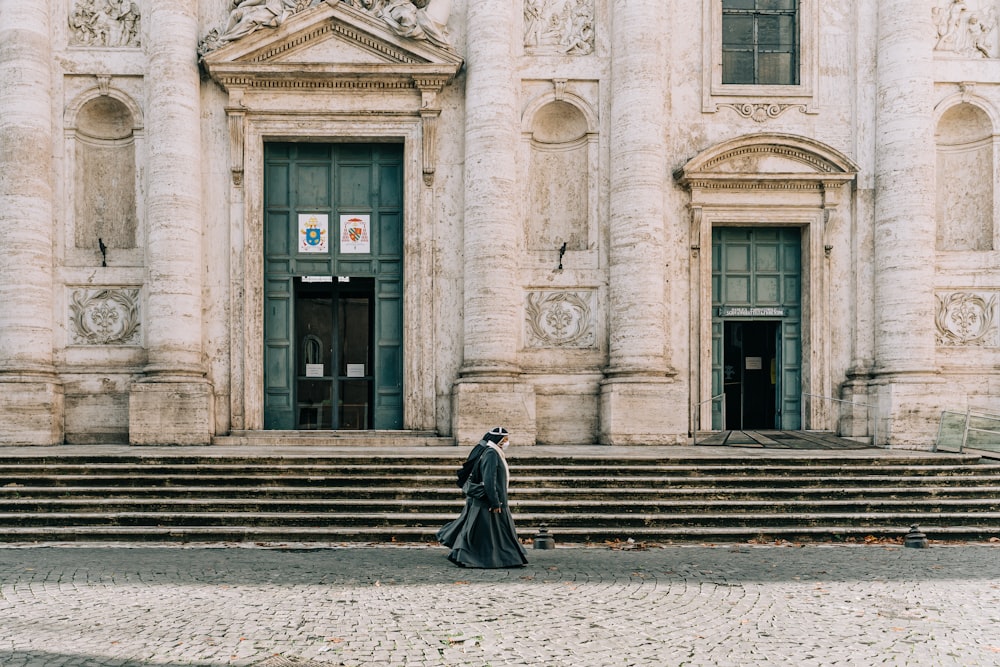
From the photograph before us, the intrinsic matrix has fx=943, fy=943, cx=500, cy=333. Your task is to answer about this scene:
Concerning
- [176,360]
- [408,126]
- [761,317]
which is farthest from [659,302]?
[176,360]

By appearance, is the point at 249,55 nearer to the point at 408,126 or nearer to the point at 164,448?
the point at 408,126

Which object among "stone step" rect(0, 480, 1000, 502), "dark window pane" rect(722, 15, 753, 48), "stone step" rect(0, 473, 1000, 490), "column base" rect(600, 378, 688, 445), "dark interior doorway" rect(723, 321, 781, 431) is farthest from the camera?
"dark interior doorway" rect(723, 321, 781, 431)

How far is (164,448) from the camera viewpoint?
16.0m

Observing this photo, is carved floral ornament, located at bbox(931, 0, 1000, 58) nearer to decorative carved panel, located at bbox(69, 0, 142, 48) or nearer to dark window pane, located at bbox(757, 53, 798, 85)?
dark window pane, located at bbox(757, 53, 798, 85)

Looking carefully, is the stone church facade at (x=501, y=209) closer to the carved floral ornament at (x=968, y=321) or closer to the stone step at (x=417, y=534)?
the carved floral ornament at (x=968, y=321)

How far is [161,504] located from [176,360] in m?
5.23

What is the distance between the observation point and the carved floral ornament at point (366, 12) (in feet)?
58.1

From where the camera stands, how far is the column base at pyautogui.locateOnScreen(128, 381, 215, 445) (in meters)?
16.6

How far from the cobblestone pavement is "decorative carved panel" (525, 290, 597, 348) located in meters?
7.43

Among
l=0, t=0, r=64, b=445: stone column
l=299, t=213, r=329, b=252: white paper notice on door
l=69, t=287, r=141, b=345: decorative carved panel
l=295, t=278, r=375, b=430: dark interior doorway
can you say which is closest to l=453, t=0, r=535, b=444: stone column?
l=295, t=278, r=375, b=430: dark interior doorway

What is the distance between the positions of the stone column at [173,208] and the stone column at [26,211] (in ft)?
5.96

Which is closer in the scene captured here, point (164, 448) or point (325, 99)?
point (164, 448)

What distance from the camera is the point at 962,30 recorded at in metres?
18.4

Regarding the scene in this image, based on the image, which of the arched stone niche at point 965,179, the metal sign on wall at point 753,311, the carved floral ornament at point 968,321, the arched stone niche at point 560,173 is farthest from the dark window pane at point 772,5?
the carved floral ornament at point 968,321
